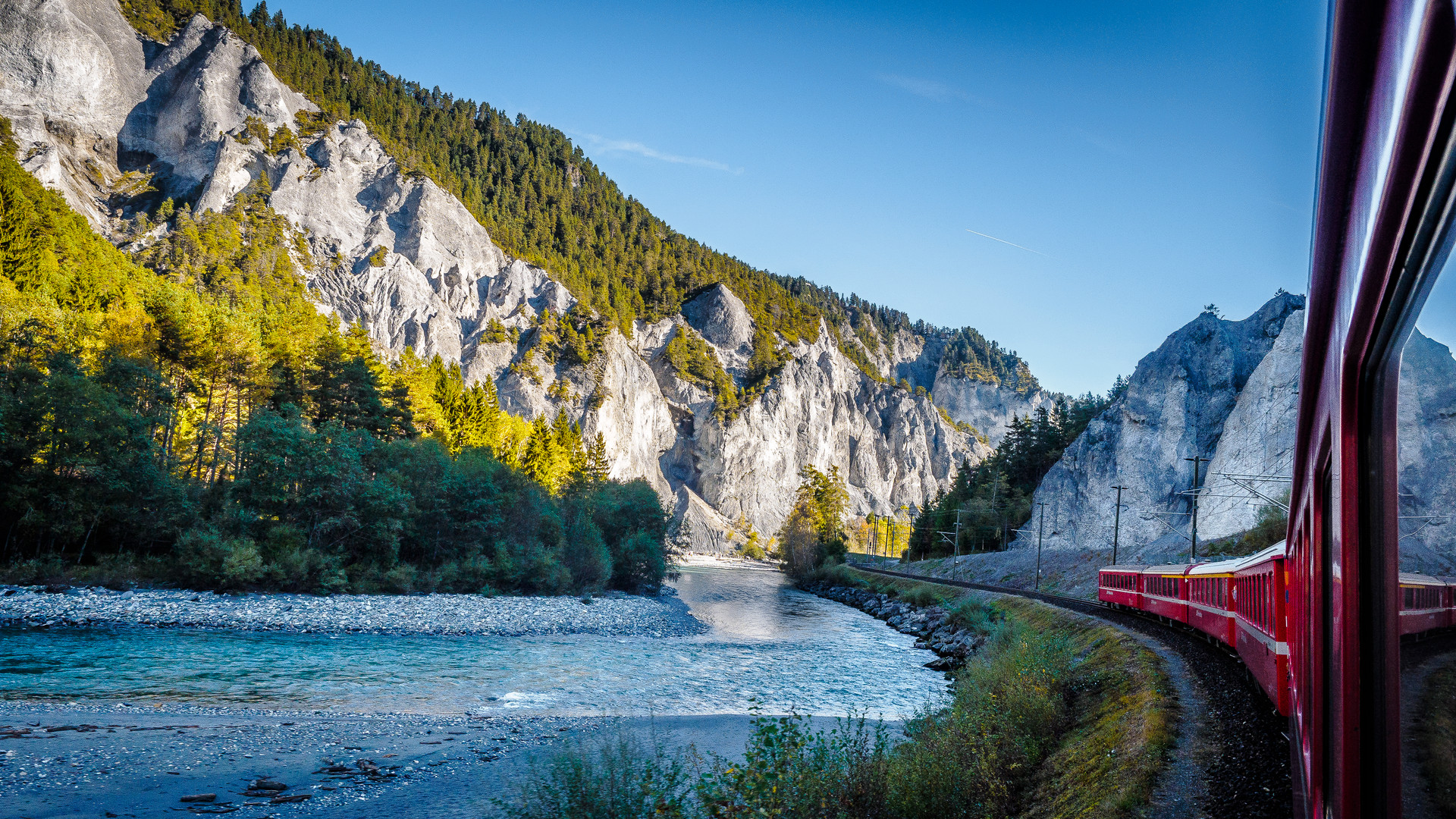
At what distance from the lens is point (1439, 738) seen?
1622 mm

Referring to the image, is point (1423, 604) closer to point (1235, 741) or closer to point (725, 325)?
point (1235, 741)

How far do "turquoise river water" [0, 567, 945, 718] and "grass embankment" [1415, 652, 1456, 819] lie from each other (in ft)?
38.7

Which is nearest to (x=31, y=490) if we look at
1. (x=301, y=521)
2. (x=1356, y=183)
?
(x=301, y=521)

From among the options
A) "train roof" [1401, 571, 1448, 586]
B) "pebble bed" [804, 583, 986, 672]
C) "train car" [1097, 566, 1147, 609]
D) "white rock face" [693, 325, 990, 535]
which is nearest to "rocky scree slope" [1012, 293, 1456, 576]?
"pebble bed" [804, 583, 986, 672]

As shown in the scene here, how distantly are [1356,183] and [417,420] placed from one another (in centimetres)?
6165

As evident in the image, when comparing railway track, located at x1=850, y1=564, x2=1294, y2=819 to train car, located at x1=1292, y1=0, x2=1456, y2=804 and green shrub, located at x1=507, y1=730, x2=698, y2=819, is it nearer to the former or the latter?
train car, located at x1=1292, y1=0, x2=1456, y2=804

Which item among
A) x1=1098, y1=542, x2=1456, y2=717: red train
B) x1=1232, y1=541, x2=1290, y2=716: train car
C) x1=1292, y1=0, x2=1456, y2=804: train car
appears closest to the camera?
x1=1292, y1=0, x2=1456, y2=804: train car

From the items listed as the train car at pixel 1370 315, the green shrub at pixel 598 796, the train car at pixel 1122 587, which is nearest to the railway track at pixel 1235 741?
the train car at pixel 1370 315

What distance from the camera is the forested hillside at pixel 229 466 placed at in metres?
28.5

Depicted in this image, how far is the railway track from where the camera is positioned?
25.5ft

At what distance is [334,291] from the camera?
293 ft

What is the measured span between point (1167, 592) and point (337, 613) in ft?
94.4

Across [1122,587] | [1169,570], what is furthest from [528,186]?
[1169,570]

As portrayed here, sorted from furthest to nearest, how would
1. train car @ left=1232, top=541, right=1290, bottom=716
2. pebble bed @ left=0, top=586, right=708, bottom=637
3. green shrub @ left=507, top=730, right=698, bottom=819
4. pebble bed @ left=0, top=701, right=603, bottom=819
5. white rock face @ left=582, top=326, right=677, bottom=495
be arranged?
white rock face @ left=582, top=326, right=677, bottom=495 < pebble bed @ left=0, top=586, right=708, bottom=637 < pebble bed @ left=0, top=701, right=603, bottom=819 < train car @ left=1232, top=541, right=1290, bottom=716 < green shrub @ left=507, top=730, right=698, bottom=819
